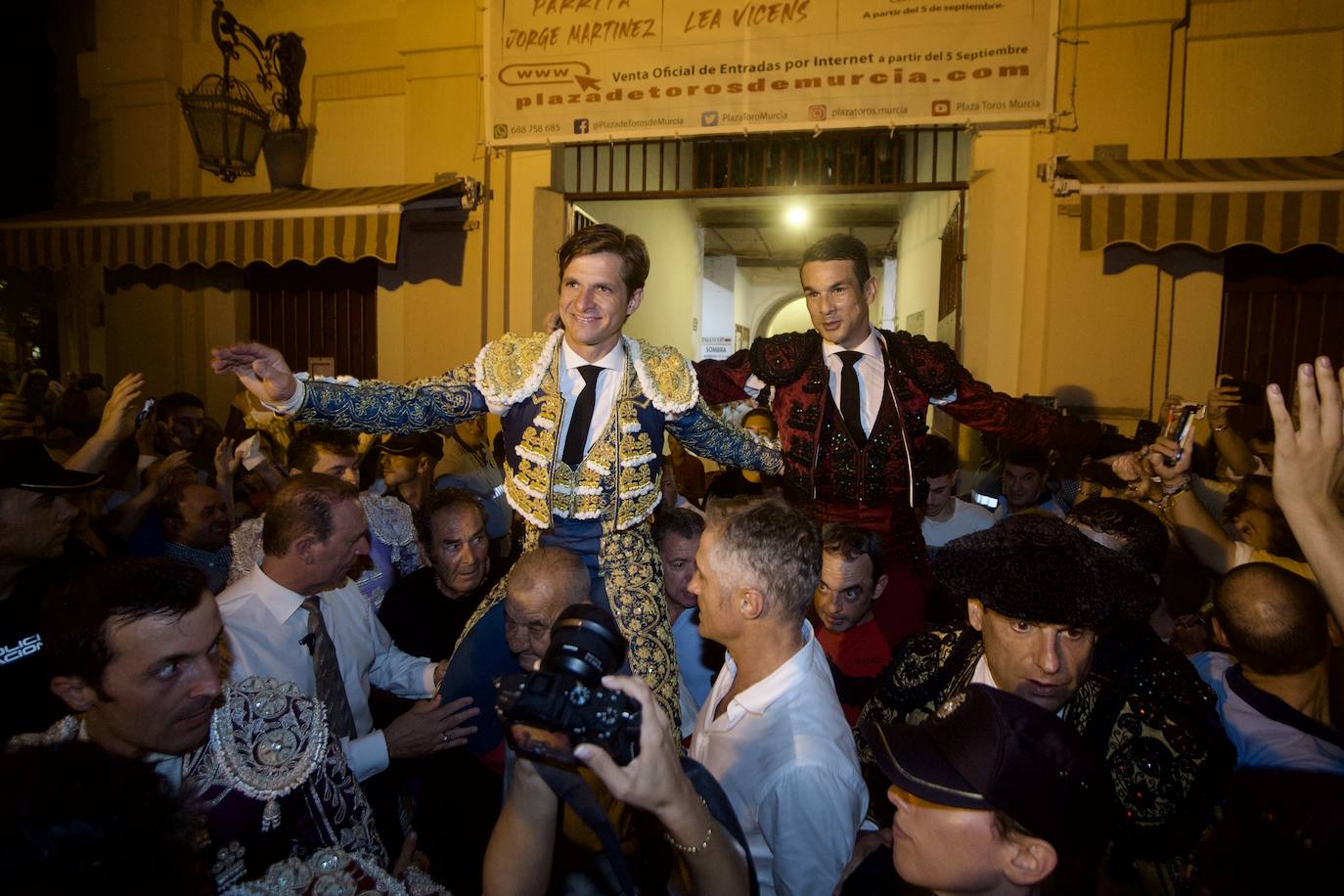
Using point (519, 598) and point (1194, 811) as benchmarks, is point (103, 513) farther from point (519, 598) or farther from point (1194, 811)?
point (1194, 811)

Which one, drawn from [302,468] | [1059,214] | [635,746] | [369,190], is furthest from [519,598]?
[369,190]

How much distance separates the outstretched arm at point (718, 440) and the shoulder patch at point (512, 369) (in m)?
0.49

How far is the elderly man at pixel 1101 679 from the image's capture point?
6.49 feet

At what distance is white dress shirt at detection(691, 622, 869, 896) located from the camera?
1.73 m

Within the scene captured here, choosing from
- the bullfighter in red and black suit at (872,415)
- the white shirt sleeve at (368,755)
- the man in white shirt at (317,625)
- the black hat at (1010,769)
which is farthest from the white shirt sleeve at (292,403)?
the black hat at (1010,769)

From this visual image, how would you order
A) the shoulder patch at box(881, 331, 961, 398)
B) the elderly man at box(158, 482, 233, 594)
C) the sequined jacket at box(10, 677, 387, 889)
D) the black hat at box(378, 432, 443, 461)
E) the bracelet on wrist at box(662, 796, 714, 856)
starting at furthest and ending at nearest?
1. the black hat at box(378, 432, 443, 461)
2. the elderly man at box(158, 482, 233, 594)
3. the shoulder patch at box(881, 331, 961, 398)
4. the sequined jacket at box(10, 677, 387, 889)
5. the bracelet on wrist at box(662, 796, 714, 856)

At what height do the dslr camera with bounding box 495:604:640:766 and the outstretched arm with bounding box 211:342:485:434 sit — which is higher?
the outstretched arm with bounding box 211:342:485:434

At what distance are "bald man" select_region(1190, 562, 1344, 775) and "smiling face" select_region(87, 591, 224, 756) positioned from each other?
2689 millimetres

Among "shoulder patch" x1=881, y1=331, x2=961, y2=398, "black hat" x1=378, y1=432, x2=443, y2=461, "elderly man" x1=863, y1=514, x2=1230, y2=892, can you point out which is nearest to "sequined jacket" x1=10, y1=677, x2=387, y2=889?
"elderly man" x1=863, y1=514, x2=1230, y2=892

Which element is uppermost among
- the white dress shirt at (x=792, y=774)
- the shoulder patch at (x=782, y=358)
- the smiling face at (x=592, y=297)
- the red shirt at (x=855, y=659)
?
the smiling face at (x=592, y=297)

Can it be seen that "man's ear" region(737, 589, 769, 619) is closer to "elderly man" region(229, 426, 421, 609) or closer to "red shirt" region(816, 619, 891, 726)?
"red shirt" region(816, 619, 891, 726)

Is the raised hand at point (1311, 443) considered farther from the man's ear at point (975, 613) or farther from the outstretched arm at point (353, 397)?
the outstretched arm at point (353, 397)

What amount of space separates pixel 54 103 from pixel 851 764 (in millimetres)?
11108

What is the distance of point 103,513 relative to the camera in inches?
179
